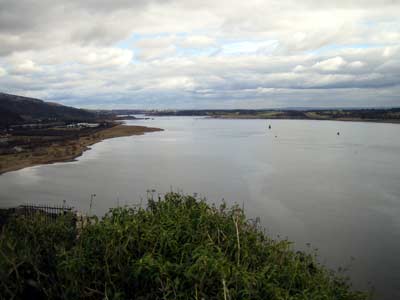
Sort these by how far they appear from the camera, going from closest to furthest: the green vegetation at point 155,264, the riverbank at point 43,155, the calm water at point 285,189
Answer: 1. the green vegetation at point 155,264
2. the calm water at point 285,189
3. the riverbank at point 43,155

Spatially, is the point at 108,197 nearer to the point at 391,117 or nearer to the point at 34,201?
the point at 34,201

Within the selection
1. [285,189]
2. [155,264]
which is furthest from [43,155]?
[155,264]

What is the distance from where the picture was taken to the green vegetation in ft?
12.2

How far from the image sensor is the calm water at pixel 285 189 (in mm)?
9734

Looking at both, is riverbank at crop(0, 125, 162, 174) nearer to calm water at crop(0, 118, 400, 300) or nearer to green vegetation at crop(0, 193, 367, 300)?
calm water at crop(0, 118, 400, 300)

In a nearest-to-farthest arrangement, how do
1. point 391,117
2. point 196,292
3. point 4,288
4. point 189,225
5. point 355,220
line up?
1. point 196,292
2. point 4,288
3. point 189,225
4. point 355,220
5. point 391,117

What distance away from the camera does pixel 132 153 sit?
30.5m

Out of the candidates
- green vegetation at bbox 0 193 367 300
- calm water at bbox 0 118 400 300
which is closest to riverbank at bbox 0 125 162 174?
calm water at bbox 0 118 400 300

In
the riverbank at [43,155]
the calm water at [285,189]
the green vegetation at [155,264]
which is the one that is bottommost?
the calm water at [285,189]

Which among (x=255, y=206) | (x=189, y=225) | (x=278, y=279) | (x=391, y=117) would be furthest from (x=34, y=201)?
(x=391, y=117)

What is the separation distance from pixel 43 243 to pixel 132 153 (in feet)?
84.8

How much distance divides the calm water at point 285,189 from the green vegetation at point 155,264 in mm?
4334

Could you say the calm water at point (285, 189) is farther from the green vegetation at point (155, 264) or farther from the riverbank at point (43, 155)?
the green vegetation at point (155, 264)

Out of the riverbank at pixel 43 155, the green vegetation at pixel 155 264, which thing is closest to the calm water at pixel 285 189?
the riverbank at pixel 43 155
